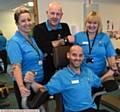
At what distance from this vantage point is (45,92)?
2074 millimetres

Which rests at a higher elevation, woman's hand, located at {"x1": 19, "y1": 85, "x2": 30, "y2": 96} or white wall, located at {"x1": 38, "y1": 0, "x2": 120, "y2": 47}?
white wall, located at {"x1": 38, "y1": 0, "x2": 120, "y2": 47}

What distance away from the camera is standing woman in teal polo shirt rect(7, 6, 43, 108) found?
2.13m

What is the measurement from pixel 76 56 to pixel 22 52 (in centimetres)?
55

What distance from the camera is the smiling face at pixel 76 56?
2391 mm

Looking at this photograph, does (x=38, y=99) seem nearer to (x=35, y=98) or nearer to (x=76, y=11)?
(x=35, y=98)

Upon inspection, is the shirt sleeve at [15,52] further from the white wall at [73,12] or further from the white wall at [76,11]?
the white wall at [73,12]

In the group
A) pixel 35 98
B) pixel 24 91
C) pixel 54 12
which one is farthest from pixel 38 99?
pixel 54 12

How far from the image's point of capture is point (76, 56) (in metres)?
2.39

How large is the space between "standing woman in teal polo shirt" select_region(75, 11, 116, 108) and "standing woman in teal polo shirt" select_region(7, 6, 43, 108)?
1.81ft

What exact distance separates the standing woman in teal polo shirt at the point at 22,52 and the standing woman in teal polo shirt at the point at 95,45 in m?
0.55

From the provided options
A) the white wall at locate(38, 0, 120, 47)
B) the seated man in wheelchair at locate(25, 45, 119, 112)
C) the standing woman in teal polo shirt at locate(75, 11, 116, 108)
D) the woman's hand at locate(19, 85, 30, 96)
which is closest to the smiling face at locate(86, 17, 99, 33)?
the standing woman in teal polo shirt at locate(75, 11, 116, 108)

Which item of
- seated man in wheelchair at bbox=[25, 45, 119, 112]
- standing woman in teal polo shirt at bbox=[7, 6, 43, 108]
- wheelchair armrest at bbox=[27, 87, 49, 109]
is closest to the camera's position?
wheelchair armrest at bbox=[27, 87, 49, 109]

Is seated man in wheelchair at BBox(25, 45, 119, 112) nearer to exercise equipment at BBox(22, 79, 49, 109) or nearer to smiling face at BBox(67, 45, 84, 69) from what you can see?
smiling face at BBox(67, 45, 84, 69)

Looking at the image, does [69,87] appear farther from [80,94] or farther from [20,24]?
[20,24]
